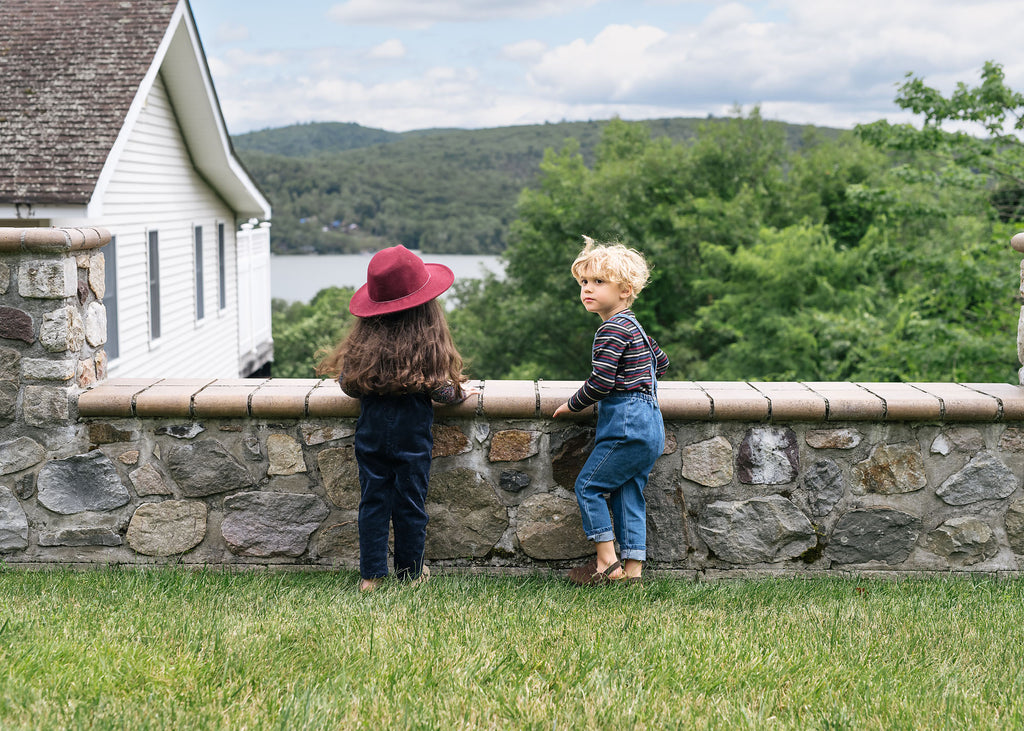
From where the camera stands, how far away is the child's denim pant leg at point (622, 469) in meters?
3.47

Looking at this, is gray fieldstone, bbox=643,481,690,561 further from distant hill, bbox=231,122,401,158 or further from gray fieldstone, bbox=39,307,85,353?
distant hill, bbox=231,122,401,158

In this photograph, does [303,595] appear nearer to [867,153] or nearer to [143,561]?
[143,561]

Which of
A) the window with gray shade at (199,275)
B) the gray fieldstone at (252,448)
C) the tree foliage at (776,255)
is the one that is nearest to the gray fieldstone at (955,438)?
the gray fieldstone at (252,448)

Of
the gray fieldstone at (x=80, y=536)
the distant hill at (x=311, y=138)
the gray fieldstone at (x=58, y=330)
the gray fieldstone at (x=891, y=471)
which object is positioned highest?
the distant hill at (x=311, y=138)

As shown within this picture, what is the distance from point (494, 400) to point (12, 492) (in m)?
2.07

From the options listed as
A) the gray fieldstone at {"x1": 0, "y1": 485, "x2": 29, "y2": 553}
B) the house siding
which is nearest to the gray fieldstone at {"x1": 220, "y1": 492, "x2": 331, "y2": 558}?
the gray fieldstone at {"x1": 0, "y1": 485, "x2": 29, "y2": 553}

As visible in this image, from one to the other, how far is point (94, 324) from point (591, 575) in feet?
7.85

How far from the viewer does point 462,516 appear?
3.82m

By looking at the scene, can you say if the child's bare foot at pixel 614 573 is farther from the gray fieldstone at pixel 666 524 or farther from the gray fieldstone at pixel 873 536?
the gray fieldstone at pixel 873 536

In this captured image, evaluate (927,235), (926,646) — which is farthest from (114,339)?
(927,235)

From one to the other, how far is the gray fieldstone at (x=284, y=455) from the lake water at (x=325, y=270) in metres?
26.5

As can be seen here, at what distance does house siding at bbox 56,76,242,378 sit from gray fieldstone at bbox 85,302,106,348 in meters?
5.70

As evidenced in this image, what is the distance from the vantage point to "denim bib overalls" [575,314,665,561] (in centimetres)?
347

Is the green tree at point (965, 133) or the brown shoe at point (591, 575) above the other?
the green tree at point (965, 133)
